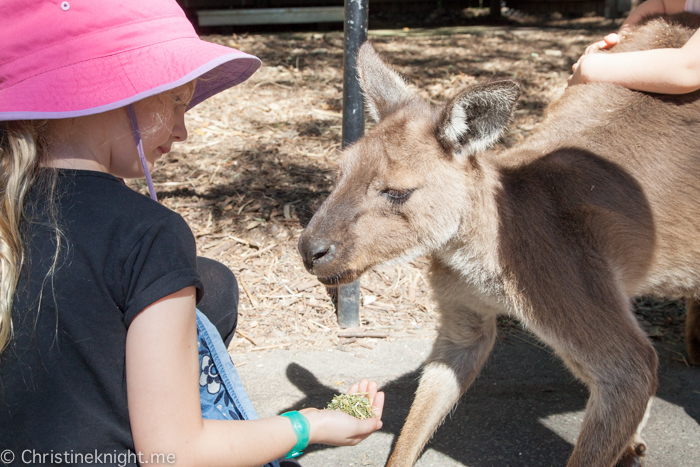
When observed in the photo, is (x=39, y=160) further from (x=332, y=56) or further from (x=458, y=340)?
(x=332, y=56)

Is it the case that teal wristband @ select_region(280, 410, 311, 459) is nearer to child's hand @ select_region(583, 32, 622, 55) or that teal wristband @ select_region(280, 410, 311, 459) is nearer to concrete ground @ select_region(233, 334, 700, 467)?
concrete ground @ select_region(233, 334, 700, 467)

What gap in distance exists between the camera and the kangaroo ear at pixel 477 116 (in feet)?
7.38

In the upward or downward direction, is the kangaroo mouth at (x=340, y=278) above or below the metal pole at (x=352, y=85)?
below

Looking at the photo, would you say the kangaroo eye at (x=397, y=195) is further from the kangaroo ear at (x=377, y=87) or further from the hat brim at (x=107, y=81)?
the hat brim at (x=107, y=81)

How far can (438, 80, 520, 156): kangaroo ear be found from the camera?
2250 millimetres

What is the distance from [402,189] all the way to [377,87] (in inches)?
25.8

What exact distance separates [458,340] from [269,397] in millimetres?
985

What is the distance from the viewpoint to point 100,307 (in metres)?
1.45

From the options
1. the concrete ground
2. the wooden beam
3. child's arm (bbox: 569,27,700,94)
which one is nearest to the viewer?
child's arm (bbox: 569,27,700,94)

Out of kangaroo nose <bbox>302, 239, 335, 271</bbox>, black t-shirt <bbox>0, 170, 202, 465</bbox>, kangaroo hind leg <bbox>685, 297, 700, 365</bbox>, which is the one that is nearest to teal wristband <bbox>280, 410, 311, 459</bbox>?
black t-shirt <bbox>0, 170, 202, 465</bbox>

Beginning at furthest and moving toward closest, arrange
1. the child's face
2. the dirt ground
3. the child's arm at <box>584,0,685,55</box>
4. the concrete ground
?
the dirt ground, the child's arm at <box>584,0,685,55</box>, the concrete ground, the child's face

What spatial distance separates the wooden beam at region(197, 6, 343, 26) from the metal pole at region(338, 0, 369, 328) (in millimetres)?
5973

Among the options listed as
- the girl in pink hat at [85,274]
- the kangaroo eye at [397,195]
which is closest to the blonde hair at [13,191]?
the girl in pink hat at [85,274]

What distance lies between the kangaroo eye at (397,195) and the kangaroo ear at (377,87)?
1.69 ft
